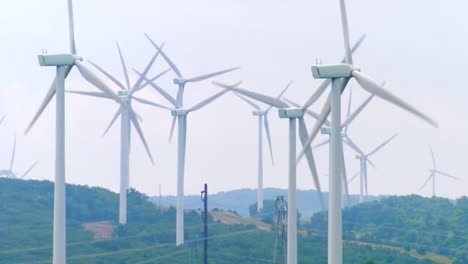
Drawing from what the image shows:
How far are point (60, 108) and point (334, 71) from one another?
51.0 feet

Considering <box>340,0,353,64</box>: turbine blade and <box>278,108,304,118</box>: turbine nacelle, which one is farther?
<box>278,108,304,118</box>: turbine nacelle

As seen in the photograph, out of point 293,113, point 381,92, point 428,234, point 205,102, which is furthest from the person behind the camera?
point 428,234

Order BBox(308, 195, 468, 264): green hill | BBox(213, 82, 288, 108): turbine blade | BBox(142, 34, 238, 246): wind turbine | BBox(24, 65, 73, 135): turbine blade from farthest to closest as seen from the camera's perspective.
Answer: BBox(308, 195, 468, 264): green hill → BBox(142, 34, 238, 246): wind turbine → BBox(213, 82, 288, 108): turbine blade → BBox(24, 65, 73, 135): turbine blade

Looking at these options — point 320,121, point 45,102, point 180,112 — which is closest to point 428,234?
point 180,112

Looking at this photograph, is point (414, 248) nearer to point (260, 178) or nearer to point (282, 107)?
point (260, 178)

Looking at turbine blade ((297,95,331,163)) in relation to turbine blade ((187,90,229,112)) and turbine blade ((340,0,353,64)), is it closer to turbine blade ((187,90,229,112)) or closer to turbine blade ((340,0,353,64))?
turbine blade ((340,0,353,64))

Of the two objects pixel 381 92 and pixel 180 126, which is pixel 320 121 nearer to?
pixel 381 92

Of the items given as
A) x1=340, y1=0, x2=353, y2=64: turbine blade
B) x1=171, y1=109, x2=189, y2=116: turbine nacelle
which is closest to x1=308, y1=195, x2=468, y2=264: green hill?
x1=171, y1=109, x2=189, y2=116: turbine nacelle

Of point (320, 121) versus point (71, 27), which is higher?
point (71, 27)

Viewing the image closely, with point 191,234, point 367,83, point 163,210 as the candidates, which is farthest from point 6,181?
point 367,83

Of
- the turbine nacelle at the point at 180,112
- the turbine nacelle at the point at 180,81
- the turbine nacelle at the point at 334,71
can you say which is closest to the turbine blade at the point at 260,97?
the turbine nacelle at the point at 334,71

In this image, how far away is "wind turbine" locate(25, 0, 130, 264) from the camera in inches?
2852

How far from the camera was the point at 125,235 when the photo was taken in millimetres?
151625

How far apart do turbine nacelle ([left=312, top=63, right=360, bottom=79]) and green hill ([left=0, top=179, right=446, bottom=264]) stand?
46.6m
